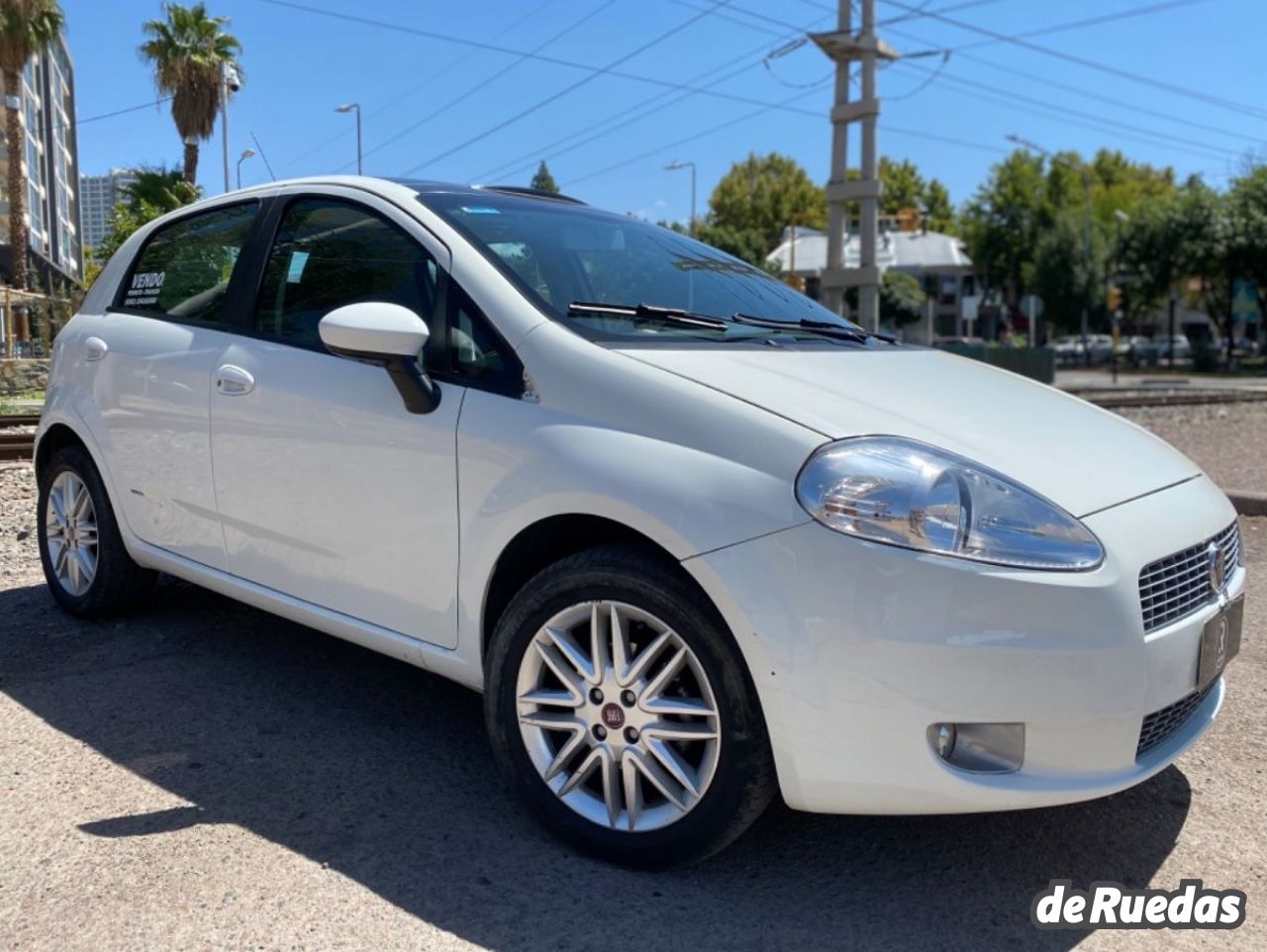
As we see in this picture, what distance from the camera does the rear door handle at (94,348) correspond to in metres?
4.34

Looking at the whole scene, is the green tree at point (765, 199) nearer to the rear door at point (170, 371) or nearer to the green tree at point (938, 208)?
the green tree at point (938, 208)

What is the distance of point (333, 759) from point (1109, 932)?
7.09 ft

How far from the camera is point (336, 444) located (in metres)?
3.31

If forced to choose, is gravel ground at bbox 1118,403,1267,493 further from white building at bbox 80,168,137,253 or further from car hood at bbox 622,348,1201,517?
white building at bbox 80,168,137,253

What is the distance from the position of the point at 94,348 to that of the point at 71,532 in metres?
0.80

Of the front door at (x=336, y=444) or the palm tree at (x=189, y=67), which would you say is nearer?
the front door at (x=336, y=444)

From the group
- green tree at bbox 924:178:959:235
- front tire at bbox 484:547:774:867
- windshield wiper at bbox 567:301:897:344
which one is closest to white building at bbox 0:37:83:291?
windshield wiper at bbox 567:301:897:344

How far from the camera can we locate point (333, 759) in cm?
346

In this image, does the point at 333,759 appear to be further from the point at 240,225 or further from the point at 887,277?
the point at 887,277

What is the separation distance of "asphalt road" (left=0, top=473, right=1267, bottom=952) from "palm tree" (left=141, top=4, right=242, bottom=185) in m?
24.8

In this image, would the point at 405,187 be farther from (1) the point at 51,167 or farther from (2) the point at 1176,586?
(1) the point at 51,167

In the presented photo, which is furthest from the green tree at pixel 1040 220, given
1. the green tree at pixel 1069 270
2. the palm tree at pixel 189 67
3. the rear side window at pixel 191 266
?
the rear side window at pixel 191 266

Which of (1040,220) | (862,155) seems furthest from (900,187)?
(862,155)

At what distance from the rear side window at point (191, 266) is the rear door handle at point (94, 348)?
0.59 feet
